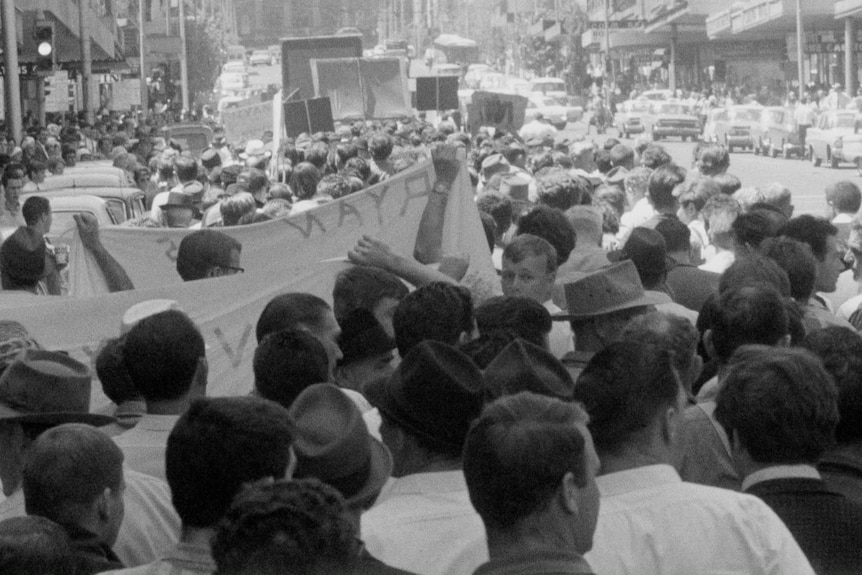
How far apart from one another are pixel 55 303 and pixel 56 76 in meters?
24.9

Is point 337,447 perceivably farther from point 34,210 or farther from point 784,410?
point 34,210

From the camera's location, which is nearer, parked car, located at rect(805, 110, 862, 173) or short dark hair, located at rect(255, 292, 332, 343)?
short dark hair, located at rect(255, 292, 332, 343)

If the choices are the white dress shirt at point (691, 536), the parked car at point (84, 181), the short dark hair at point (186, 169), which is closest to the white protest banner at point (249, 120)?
the parked car at point (84, 181)

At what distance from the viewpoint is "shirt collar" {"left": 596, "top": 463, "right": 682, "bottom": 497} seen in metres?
4.06

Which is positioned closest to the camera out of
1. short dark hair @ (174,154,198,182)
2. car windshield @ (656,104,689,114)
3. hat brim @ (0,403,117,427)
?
hat brim @ (0,403,117,427)

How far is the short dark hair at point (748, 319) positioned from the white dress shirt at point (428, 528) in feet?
5.30

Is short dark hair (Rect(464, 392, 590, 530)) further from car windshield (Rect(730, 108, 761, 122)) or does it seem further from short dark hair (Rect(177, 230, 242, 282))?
car windshield (Rect(730, 108, 761, 122))

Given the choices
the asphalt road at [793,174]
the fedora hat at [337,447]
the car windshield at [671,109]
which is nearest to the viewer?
the fedora hat at [337,447]

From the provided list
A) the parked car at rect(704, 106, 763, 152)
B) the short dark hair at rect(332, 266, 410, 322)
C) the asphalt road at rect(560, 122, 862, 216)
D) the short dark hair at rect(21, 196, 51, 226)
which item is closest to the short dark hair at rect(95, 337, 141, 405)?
the short dark hair at rect(332, 266, 410, 322)

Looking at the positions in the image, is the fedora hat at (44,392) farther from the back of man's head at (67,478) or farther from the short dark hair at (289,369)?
the back of man's head at (67,478)

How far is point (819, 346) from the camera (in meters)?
5.04

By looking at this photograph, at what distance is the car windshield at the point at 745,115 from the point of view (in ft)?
161

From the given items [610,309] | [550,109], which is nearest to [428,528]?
[610,309]

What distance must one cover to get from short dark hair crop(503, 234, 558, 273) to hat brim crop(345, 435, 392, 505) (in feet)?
9.13
